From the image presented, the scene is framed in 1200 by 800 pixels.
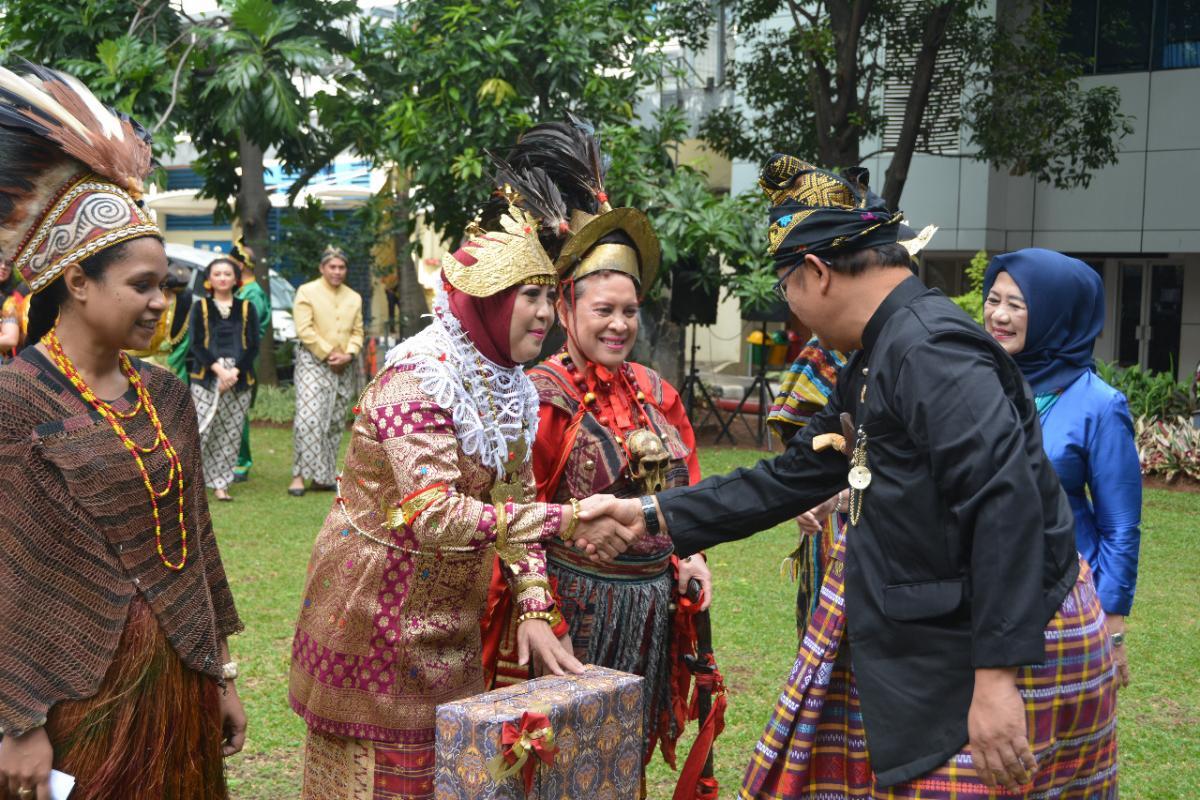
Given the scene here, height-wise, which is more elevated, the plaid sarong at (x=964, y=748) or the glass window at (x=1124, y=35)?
the glass window at (x=1124, y=35)

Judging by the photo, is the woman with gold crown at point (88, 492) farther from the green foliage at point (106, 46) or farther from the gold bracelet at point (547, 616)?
the green foliage at point (106, 46)

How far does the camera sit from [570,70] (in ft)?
39.0

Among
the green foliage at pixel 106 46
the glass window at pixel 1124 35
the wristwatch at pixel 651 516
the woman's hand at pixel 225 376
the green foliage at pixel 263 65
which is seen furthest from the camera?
the glass window at pixel 1124 35

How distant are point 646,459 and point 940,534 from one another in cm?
149

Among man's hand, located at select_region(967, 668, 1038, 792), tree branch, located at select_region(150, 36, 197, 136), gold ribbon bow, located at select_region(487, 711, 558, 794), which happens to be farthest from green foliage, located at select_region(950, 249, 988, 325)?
gold ribbon bow, located at select_region(487, 711, 558, 794)

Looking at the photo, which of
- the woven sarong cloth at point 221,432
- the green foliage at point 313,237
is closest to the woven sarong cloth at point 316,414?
the woven sarong cloth at point 221,432

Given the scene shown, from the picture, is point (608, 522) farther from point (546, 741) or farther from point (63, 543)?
point (63, 543)

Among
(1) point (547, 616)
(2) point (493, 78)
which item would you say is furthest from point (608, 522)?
(2) point (493, 78)

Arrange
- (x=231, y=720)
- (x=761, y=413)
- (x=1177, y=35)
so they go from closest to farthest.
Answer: (x=231, y=720) < (x=761, y=413) < (x=1177, y=35)

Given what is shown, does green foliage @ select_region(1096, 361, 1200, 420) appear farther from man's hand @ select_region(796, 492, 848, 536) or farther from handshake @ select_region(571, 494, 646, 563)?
handshake @ select_region(571, 494, 646, 563)

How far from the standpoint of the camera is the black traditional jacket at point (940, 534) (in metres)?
2.38

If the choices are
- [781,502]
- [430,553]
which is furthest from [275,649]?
[781,502]

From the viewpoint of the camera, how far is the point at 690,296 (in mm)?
13047

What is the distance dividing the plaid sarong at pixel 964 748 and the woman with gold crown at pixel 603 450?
3.32 feet
